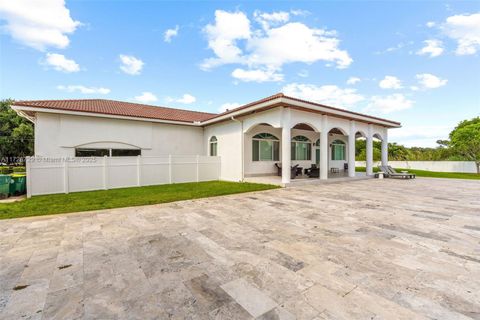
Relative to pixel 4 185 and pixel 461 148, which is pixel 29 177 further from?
pixel 461 148

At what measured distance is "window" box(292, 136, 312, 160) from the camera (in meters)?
15.9

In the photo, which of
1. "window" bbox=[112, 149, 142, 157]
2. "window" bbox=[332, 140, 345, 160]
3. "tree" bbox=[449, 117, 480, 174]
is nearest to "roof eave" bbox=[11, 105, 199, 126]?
"window" bbox=[112, 149, 142, 157]

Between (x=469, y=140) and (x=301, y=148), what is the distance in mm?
16799

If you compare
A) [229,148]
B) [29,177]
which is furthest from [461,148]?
[29,177]

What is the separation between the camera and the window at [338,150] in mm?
18800

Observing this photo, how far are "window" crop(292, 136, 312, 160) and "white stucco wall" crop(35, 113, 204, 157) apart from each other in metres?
7.40

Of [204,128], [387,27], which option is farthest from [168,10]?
[387,27]

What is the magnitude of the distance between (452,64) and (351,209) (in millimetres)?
14472

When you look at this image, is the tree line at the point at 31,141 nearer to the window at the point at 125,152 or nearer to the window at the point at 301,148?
the window at the point at 301,148

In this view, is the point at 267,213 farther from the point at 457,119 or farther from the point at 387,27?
the point at 457,119

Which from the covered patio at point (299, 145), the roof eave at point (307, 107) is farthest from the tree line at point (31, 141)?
the covered patio at point (299, 145)

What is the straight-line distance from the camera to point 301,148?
16406mm

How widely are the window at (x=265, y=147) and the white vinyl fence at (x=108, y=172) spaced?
294 centimetres

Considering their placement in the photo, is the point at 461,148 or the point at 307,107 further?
the point at 461,148
